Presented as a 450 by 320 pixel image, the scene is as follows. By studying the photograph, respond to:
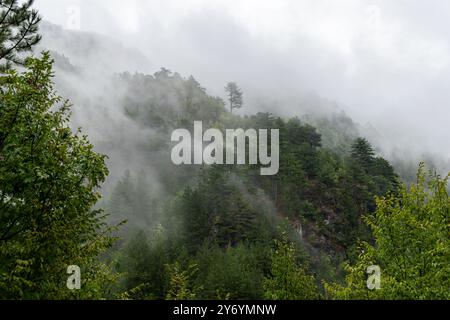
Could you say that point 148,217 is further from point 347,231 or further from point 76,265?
point 76,265

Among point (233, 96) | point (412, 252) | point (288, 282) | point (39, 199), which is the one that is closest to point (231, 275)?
point (288, 282)

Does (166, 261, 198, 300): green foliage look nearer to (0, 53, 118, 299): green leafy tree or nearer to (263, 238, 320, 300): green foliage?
(0, 53, 118, 299): green leafy tree

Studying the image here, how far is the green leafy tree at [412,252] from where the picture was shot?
41.9ft

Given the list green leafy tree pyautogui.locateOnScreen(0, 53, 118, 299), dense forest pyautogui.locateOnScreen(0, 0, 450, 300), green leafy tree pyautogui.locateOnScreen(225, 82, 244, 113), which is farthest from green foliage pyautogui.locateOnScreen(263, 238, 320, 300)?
green leafy tree pyautogui.locateOnScreen(225, 82, 244, 113)

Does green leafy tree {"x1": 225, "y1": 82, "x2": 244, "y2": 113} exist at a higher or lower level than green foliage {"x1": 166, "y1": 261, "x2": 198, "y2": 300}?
higher

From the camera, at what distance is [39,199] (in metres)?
7.96

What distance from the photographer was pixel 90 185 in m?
8.41

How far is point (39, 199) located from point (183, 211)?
240ft

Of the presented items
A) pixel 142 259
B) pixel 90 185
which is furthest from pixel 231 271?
pixel 90 185

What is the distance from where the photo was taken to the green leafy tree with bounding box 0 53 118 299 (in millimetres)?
7844

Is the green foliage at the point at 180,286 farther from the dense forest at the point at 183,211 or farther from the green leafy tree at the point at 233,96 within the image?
the green leafy tree at the point at 233,96

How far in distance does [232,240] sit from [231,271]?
102ft

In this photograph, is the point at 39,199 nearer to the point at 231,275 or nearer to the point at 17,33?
the point at 17,33

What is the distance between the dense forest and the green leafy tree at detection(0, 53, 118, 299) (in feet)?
0.10
